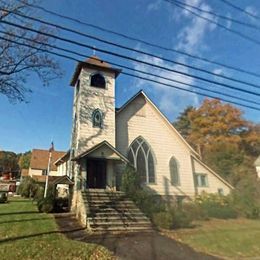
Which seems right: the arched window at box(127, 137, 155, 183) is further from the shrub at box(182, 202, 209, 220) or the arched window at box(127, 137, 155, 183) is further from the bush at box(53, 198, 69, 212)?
the bush at box(53, 198, 69, 212)

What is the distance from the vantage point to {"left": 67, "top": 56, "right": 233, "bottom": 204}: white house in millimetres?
19203

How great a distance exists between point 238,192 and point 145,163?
8.21 m

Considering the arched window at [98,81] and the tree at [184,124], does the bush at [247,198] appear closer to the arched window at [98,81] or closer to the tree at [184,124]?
the arched window at [98,81]

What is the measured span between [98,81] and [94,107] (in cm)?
253

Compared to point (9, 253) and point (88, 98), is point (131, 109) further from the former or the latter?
point (9, 253)

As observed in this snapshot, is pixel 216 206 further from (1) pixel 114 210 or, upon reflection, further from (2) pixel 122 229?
(2) pixel 122 229

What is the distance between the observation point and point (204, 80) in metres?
10.3

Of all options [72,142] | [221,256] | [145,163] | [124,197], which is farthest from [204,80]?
[72,142]

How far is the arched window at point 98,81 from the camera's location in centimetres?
2164

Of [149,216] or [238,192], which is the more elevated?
[238,192]

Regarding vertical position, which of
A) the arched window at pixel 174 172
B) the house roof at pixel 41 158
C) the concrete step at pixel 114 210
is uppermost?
the house roof at pixel 41 158

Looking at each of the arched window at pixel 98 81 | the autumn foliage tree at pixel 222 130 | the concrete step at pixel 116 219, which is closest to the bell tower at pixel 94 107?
the arched window at pixel 98 81

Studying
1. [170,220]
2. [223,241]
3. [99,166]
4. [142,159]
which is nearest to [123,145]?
[142,159]

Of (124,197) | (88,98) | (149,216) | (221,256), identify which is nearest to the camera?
(221,256)
